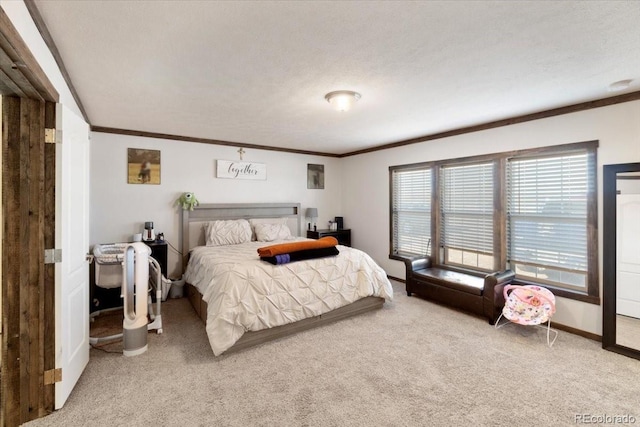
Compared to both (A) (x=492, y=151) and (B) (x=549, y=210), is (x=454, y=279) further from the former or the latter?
(A) (x=492, y=151)

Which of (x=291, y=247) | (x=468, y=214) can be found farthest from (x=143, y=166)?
(x=468, y=214)

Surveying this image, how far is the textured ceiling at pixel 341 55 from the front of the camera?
1682 millimetres

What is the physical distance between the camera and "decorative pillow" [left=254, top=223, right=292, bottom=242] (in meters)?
5.01

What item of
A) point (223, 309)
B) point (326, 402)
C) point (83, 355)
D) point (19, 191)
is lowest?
point (326, 402)

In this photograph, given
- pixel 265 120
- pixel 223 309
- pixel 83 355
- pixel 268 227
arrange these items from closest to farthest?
pixel 83 355, pixel 223 309, pixel 265 120, pixel 268 227

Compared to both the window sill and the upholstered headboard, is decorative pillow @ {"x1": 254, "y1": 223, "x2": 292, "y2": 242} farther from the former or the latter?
the window sill

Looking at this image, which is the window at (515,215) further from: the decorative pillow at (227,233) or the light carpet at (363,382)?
the decorative pillow at (227,233)

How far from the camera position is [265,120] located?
3883 millimetres

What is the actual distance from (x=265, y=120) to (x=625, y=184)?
3.90m

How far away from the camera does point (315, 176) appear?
20.7ft

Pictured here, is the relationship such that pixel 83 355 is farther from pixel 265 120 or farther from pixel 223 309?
pixel 265 120

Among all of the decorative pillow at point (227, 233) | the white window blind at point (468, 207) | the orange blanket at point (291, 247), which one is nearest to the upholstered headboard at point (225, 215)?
the decorative pillow at point (227, 233)

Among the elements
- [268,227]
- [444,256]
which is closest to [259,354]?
[268,227]

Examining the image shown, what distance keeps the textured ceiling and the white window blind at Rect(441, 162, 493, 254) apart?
96cm
